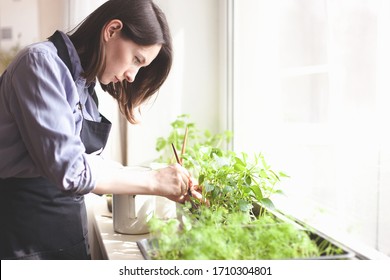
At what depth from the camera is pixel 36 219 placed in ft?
4.00

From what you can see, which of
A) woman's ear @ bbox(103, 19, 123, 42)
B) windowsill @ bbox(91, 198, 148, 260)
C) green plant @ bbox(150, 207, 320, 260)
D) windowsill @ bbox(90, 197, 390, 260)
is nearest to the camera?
green plant @ bbox(150, 207, 320, 260)

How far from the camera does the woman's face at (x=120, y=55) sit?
1.18m

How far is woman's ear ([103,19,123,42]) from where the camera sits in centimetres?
117

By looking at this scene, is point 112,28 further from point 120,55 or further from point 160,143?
point 160,143

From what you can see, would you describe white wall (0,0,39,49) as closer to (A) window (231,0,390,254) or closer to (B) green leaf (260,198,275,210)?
(A) window (231,0,390,254)

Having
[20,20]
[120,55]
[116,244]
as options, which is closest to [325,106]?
[120,55]

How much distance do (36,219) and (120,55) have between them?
1.60 feet

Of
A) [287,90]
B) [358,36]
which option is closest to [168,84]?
[287,90]

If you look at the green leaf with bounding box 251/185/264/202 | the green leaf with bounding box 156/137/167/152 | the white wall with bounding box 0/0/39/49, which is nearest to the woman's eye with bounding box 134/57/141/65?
the green leaf with bounding box 251/185/264/202

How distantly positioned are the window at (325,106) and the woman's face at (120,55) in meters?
0.54

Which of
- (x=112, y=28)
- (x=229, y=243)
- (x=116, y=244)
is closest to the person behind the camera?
(x=229, y=243)

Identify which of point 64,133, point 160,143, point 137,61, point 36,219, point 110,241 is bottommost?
point 110,241

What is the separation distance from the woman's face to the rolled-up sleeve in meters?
0.17
